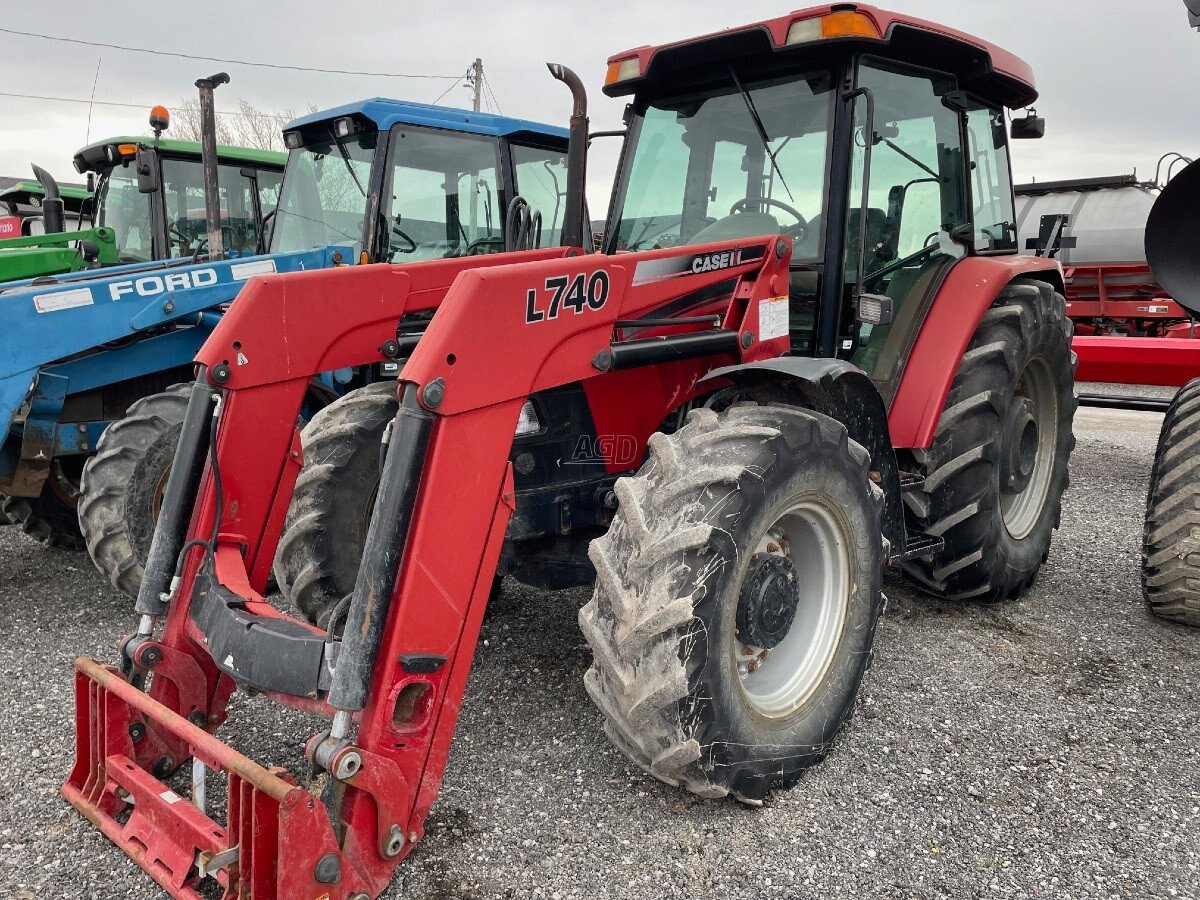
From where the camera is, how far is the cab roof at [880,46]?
329 cm

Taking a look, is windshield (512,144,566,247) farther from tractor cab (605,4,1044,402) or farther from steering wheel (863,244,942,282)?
steering wheel (863,244,942,282)

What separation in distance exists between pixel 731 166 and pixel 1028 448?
194cm

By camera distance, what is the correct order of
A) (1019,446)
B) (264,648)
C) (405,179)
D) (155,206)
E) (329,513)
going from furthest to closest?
(155,206) → (405,179) → (1019,446) → (329,513) → (264,648)

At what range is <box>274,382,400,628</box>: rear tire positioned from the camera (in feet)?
11.0

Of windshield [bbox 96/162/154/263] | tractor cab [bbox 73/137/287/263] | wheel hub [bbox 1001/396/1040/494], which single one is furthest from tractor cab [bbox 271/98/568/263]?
wheel hub [bbox 1001/396/1040/494]

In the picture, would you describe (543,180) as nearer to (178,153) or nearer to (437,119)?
(437,119)

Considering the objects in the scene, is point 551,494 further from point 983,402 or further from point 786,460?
point 983,402

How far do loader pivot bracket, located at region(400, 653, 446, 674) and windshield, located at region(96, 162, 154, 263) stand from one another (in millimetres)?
6528

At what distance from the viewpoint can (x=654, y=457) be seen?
2684mm

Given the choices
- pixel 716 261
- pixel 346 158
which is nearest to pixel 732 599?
pixel 716 261

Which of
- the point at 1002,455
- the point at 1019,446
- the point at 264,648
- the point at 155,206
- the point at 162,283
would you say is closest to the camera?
the point at 264,648

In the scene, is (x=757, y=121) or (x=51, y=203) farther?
(x=51, y=203)

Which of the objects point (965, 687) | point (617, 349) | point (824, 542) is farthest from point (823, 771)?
point (617, 349)

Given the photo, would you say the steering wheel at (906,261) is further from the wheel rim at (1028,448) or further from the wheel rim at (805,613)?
the wheel rim at (805,613)
